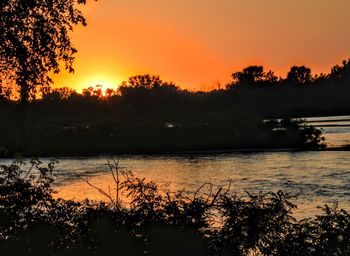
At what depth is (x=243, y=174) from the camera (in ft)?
194

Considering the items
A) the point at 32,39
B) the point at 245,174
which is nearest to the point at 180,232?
the point at 32,39

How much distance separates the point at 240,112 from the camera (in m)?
107

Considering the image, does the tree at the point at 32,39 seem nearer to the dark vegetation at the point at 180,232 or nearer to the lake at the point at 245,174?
the dark vegetation at the point at 180,232

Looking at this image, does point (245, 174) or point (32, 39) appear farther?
point (245, 174)

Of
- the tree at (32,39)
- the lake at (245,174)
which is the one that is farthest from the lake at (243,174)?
the tree at (32,39)

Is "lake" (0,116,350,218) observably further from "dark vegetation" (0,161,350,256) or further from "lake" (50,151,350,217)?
"dark vegetation" (0,161,350,256)

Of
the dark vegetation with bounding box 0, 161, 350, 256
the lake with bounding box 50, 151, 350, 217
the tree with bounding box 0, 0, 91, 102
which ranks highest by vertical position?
the tree with bounding box 0, 0, 91, 102

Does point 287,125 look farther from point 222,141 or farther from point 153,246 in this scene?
point 153,246

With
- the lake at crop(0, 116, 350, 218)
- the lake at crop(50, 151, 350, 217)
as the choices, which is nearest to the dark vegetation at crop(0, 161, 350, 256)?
Answer: the lake at crop(0, 116, 350, 218)

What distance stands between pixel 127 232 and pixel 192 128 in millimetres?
89209

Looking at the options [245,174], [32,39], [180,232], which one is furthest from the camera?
[245,174]

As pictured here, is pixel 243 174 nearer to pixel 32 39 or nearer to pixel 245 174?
pixel 245 174

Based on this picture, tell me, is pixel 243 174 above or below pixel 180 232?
below

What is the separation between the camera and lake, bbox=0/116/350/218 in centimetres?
4406
